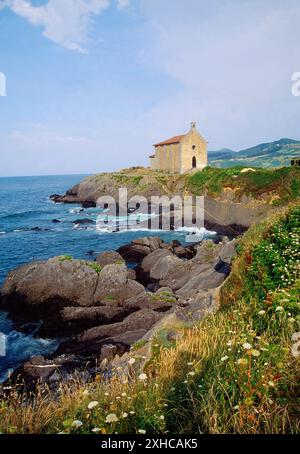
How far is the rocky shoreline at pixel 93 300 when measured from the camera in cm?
1298

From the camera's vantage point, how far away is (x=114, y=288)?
61.2 ft

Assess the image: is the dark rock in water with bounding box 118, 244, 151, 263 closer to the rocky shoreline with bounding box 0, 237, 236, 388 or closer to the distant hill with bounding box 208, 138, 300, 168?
the rocky shoreline with bounding box 0, 237, 236, 388

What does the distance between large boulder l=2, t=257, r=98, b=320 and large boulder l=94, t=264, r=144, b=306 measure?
467 millimetres

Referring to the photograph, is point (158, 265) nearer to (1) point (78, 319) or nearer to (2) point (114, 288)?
(2) point (114, 288)

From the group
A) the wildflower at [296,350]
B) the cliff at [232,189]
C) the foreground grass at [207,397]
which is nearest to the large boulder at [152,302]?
the foreground grass at [207,397]

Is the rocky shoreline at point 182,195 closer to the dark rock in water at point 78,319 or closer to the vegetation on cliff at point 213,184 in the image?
the vegetation on cliff at point 213,184

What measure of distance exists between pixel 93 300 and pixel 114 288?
1389 millimetres

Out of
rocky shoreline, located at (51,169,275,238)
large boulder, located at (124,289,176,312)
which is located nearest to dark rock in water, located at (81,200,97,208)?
rocky shoreline, located at (51,169,275,238)

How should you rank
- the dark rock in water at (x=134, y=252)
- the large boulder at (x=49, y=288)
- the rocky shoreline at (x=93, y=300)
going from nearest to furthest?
the rocky shoreline at (x=93, y=300)
the large boulder at (x=49, y=288)
the dark rock in water at (x=134, y=252)

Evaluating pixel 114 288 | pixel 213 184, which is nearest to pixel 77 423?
pixel 114 288

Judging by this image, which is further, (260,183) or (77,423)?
(260,183)

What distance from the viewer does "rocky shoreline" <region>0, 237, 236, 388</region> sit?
1298 cm

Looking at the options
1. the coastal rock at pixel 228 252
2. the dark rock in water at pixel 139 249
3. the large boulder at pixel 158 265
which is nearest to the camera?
the coastal rock at pixel 228 252
